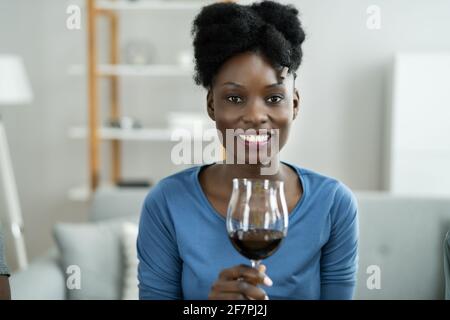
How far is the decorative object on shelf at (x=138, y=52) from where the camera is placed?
8.92ft

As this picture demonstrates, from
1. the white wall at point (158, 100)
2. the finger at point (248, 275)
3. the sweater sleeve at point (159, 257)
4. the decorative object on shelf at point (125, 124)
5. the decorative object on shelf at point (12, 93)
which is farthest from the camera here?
the white wall at point (158, 100)

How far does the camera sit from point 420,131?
2.57 m

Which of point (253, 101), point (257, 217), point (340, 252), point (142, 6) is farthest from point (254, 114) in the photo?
point (142, 6)

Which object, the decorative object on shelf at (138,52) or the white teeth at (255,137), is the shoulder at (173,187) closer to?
the white teeth at (255,137)

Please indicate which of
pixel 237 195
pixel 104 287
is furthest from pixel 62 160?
pixel 237 195

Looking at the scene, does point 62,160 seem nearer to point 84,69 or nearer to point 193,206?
point 84,69

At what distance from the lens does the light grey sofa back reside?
1035 mm

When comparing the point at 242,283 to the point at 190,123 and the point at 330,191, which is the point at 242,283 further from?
the point at 190,123

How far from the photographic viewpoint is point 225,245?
2.64ft

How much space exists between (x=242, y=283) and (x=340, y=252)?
0.80 feet

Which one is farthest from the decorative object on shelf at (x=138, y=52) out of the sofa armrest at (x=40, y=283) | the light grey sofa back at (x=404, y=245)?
the light grey sofa back at (x=404, y=245)

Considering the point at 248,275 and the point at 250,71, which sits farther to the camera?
the point at 250,71

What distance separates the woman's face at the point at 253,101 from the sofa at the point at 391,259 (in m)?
0.38

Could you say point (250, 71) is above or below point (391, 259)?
above
